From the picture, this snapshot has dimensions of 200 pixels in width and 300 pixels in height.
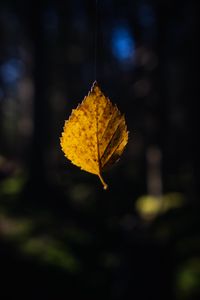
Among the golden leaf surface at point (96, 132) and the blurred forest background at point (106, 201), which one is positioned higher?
the blurred forest background at point (106, 201)

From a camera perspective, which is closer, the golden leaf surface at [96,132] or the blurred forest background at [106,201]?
the golden leaf surface at [96,132]

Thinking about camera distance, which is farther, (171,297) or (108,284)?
(108,284)

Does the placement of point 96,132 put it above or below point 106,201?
below

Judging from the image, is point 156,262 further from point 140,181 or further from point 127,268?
point 140,181

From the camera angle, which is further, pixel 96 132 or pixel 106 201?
pixel 106 201

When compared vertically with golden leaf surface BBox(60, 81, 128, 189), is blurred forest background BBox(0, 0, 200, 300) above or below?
above

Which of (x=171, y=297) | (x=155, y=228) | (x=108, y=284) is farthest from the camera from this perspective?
(x=155, y=228)

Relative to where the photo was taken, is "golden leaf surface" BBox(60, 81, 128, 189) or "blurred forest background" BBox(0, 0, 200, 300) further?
"blurred forest background" BBox(0, 0, 200, 300)

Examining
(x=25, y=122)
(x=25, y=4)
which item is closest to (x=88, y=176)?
(x=25, y=122)
